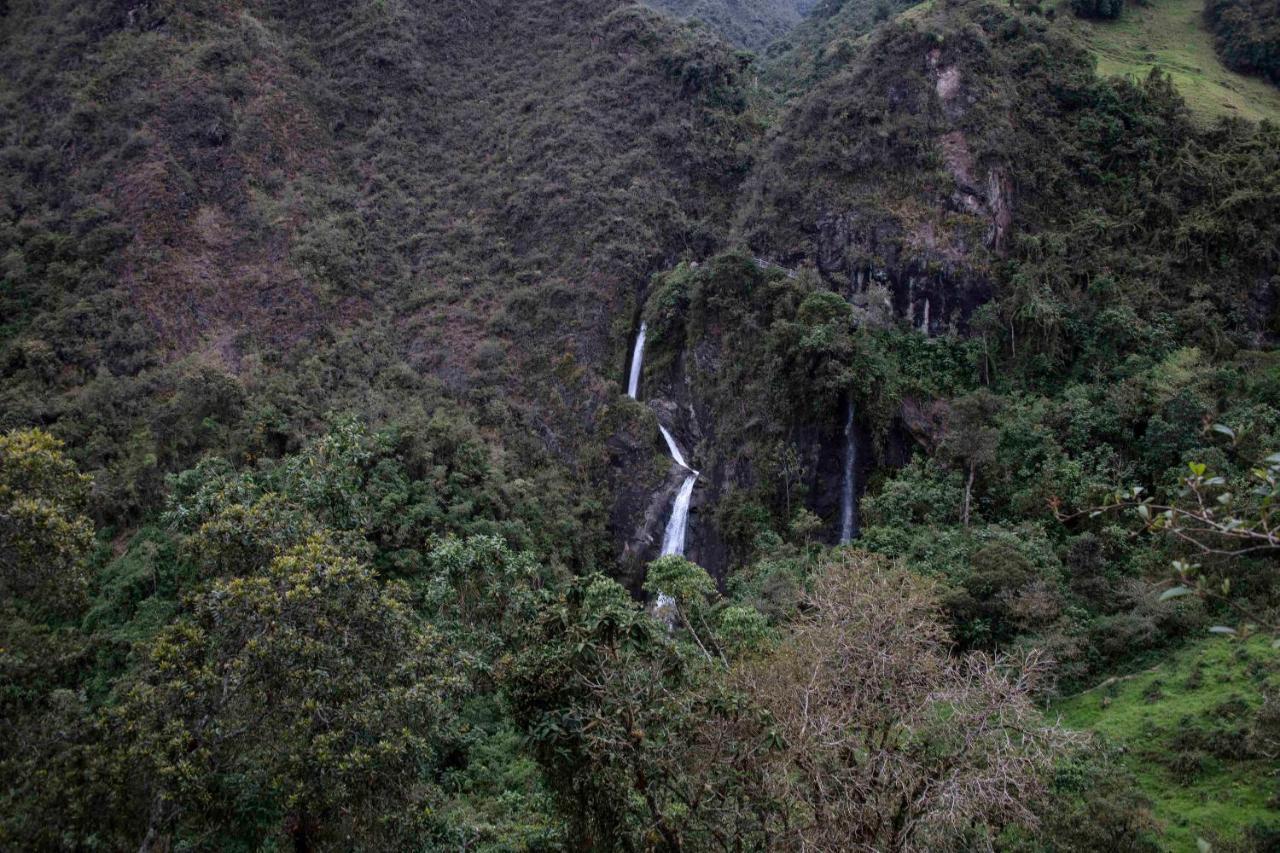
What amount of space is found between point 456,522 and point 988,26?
2900 centimetres

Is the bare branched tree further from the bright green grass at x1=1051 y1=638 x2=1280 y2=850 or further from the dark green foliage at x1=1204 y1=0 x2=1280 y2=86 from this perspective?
the dark green foliage at x1=1204 y1=0 x2=1280 y2=86

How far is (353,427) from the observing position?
1925 cm

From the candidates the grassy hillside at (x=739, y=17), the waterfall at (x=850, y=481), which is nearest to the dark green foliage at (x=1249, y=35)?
the waterfall at (x=850, y=481)

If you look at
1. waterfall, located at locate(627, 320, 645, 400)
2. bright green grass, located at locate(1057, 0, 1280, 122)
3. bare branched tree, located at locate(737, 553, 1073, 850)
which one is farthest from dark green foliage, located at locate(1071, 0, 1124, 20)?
bare branched tree, located at locate(737, 553, 1073, 850)

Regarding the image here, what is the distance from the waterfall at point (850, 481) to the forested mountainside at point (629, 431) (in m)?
0.13

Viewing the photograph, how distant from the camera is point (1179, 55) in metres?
32.9

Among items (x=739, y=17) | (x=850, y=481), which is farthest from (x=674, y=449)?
(x=739, y=17)

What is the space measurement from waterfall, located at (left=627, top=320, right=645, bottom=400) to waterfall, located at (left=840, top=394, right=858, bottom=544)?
8.38m

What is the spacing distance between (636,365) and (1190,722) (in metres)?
20.5

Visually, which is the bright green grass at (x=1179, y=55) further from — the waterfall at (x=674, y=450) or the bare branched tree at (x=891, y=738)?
the bare branched tree at (x=891, y=738)

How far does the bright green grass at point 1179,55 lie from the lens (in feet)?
94.8

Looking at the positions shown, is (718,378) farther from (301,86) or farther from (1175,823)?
(301,86)

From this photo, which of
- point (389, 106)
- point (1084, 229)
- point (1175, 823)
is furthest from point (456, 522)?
point (389, 106)

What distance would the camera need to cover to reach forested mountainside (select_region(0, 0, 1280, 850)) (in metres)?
8.78
